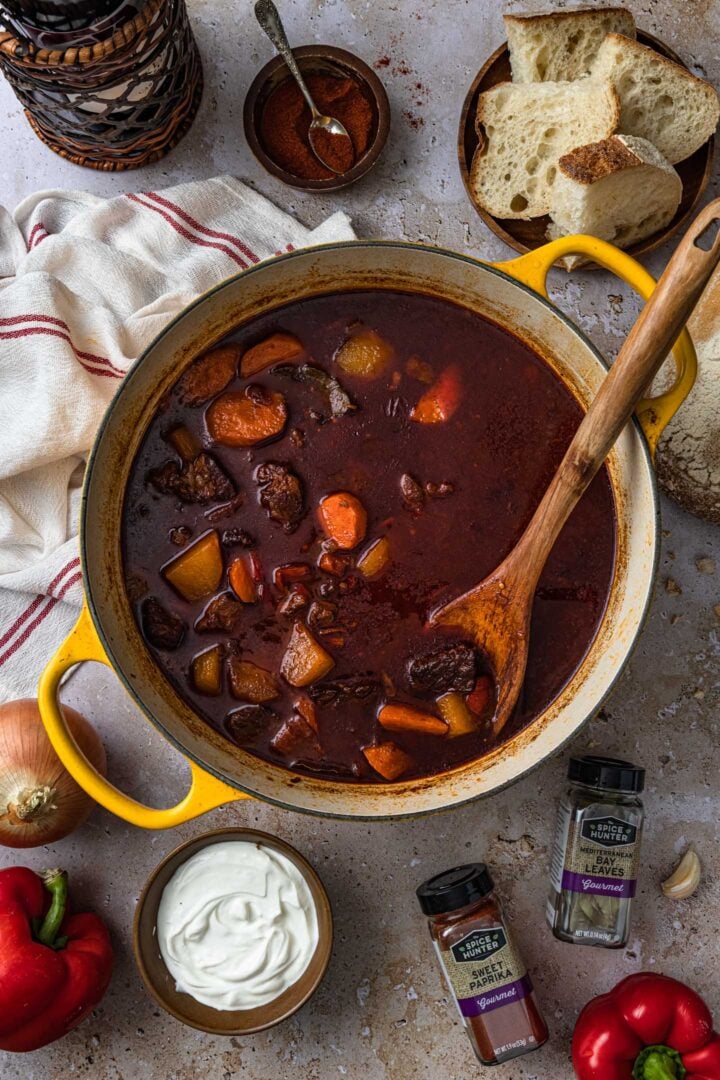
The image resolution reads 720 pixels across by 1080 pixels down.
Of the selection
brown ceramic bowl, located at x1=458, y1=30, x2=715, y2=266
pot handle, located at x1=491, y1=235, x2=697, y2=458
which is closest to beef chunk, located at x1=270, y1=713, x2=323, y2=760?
pot handle, located at x1=491, y1=235, x2=697, y2=458

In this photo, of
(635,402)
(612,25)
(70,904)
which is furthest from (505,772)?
(612,25)

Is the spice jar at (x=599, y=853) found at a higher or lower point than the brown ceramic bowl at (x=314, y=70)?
lower

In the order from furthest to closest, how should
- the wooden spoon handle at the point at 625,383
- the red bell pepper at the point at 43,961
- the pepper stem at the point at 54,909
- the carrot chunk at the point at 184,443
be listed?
the pepper stem at the point at 54,909 < the red bell pepper at the point at 43,961 < the carrot chunk at the point at 184,443 < the wooden spoon handle at the point at 625,383

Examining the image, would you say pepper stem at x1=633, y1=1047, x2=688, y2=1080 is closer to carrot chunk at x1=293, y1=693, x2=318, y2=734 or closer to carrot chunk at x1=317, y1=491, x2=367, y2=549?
carrot chunk at x1=293, y1=693, x2=318, y2=734

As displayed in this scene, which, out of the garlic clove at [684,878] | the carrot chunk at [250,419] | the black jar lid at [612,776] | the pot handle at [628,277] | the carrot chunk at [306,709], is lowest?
the garlic clove at [684,878]

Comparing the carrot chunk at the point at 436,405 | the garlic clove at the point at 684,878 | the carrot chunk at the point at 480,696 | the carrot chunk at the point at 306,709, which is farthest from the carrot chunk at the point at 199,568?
the garlic clove at the point at 684,878

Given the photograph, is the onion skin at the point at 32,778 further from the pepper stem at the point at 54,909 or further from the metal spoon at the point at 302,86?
the metal spoon at the point at 302,86
